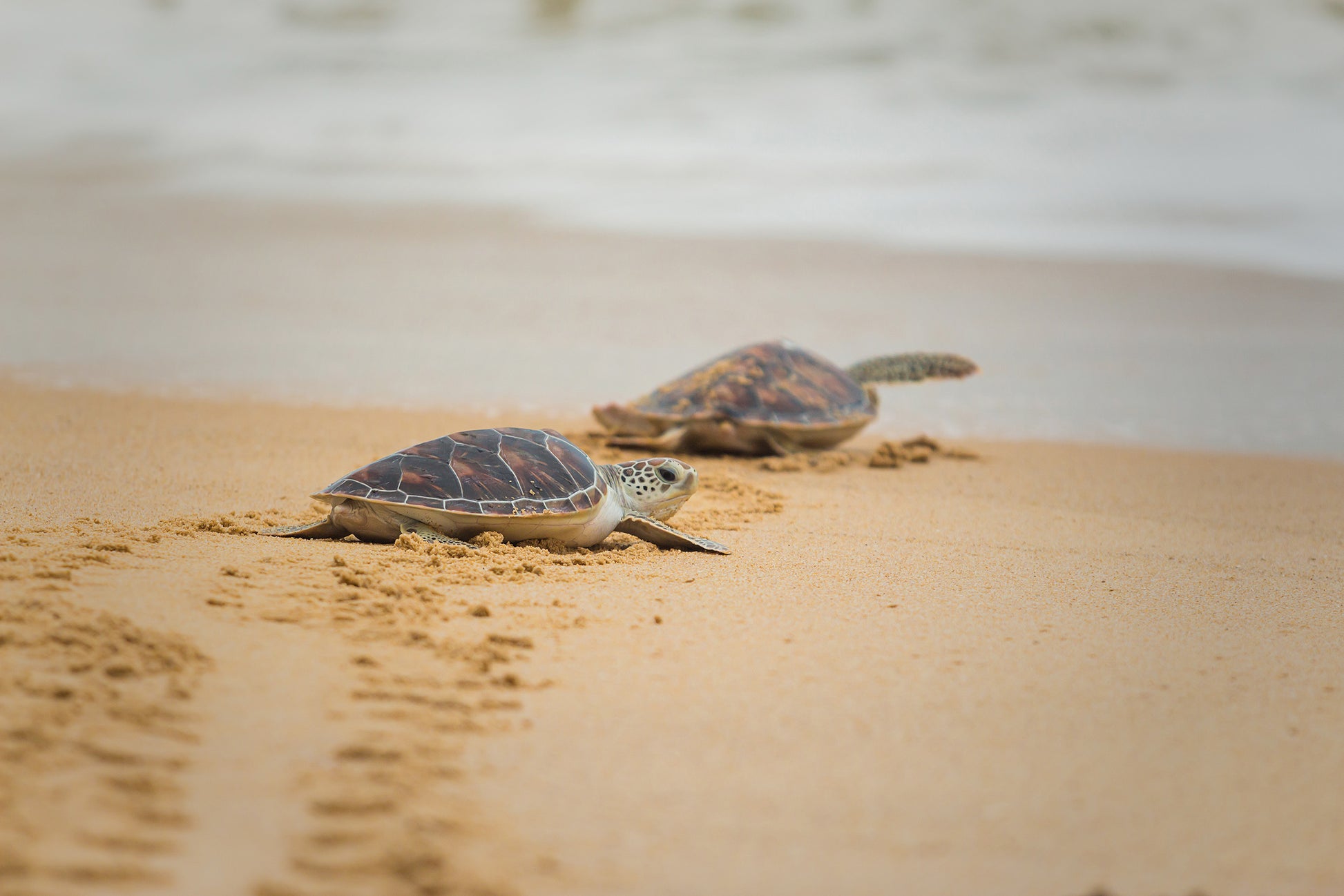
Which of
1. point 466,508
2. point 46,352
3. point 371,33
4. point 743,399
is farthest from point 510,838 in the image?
point 371,33

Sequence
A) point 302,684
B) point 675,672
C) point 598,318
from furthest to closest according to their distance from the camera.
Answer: point 598,318 < point 675,672 < point 302,684

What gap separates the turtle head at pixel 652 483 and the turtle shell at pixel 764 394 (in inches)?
85.2

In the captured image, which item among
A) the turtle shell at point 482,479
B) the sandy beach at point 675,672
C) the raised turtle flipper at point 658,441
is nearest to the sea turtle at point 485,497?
the turtle shell at point 482,479

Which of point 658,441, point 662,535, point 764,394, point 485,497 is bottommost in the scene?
point 662,535

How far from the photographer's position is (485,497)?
408 cm

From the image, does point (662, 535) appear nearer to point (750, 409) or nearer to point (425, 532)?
point (425, 532)

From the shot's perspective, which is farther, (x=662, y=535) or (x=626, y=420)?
(x=626, y=420)

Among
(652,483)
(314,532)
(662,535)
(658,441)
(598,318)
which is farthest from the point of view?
(598,318)

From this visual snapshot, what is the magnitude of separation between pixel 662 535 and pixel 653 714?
1.72 metres

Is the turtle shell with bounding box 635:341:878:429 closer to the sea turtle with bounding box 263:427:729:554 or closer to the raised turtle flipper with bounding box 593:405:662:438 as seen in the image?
the raised turtle flipper with bounding box 593:405:662:438

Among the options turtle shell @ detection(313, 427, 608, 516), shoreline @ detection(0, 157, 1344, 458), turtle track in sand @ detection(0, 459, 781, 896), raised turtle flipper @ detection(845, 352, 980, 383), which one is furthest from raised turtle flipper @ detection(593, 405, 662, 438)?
turtle shell @ detection(313, 427, 608, 516)

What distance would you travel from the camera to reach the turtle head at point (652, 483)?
459cm

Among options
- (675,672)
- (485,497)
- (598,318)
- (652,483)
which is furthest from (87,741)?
(598,318)

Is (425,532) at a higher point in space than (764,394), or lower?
lower
